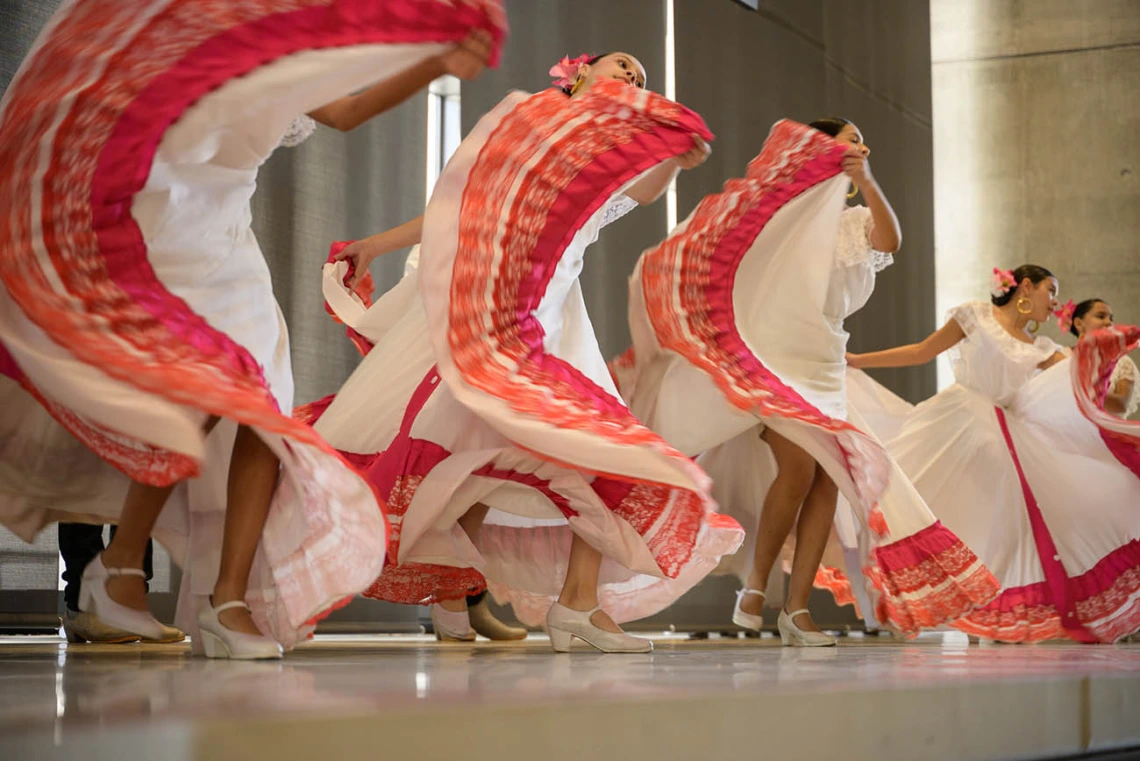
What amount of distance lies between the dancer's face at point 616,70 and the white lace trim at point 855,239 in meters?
1.18

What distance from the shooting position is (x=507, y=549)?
3.46m

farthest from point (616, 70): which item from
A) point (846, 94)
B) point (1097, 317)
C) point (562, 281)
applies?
point (846, 94)

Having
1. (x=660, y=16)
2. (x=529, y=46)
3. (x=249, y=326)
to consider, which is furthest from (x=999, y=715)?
(x=660, y=16)

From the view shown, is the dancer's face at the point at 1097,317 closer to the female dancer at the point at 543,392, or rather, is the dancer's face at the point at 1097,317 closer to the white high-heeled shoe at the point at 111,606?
the female dancer at the point at 543,392

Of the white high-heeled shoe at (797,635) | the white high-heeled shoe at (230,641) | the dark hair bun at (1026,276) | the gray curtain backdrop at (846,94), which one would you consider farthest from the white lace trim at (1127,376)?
the white high-heeled shoe at (230,641)

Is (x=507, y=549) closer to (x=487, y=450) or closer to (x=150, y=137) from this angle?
(x=487, y=450)

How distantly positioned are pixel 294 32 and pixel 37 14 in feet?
8.24

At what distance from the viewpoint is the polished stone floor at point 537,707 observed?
107cm

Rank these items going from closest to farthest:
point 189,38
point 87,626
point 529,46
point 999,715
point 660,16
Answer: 1. point 999,715
2. point 189,38
3. point 87,626
4. point 529,46
5. point 660,16

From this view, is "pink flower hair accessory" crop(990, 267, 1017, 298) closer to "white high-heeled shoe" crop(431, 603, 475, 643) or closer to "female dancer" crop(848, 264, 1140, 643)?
"female dancer" crop(848, 264, 1140, 643)

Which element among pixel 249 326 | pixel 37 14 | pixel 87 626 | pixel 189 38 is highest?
pixel 37 14

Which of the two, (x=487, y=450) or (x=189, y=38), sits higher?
(x=189, y=38)

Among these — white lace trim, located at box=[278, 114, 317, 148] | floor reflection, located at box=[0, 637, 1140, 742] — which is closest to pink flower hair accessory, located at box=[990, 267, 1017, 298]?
floor reflection, located at box=[0, 637, 1140, 742]

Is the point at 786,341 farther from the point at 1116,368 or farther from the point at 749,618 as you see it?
the point at 1116,368
